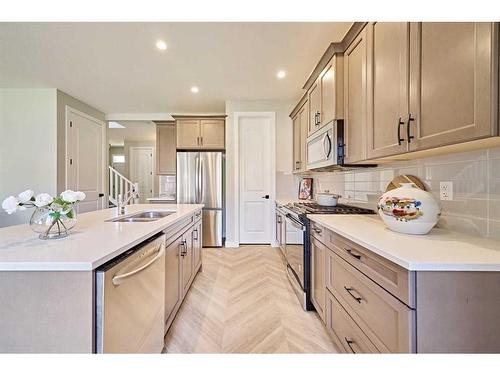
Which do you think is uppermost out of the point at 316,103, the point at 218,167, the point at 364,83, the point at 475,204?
the point at 316,103

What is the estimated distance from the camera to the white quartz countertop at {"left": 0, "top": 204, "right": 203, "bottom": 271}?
83 cm

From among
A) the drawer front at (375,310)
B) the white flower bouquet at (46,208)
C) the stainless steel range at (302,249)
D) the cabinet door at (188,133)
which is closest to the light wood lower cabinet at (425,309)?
the drawer front at (375,310)

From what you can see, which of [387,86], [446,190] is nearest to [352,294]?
[446,190]

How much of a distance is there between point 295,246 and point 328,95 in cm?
150

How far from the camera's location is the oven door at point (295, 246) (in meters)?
2.12

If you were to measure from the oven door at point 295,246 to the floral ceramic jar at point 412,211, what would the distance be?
2.93 ft

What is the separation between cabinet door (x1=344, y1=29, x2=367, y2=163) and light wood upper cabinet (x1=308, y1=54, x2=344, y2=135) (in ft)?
0.19

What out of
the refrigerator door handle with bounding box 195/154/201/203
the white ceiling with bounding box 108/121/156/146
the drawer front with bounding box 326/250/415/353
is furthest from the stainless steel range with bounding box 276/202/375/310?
the white ceiling with bounding box 108/121/156/146

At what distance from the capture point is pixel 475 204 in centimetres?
117

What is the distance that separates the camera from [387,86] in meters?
1.41

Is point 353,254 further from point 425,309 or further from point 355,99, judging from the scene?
point 355,99

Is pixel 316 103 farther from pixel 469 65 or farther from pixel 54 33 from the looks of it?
pixel 54 33
